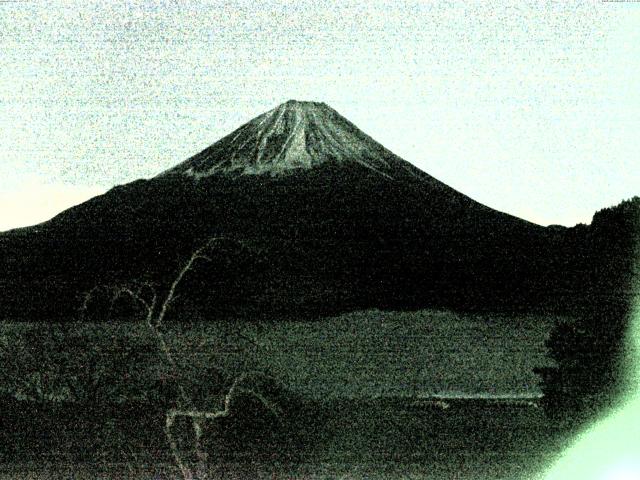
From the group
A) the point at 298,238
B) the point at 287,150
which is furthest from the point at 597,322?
the point at 287,150

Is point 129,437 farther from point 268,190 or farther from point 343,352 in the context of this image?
point 268,190

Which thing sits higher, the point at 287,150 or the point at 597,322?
the point at 287,150

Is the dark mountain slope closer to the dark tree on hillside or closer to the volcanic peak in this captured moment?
the volcanic peak

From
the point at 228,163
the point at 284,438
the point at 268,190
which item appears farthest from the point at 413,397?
the point at 228,163

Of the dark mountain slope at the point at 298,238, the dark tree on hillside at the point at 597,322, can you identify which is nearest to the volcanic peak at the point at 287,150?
the dark mountain slope at the point at 298,238

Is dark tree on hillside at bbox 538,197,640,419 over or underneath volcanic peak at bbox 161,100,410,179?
underneath

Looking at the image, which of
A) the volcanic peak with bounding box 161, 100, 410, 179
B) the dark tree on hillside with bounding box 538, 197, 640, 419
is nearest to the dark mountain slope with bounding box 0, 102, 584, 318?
the volcanic peak with bounding box 161, 100, 410, 179

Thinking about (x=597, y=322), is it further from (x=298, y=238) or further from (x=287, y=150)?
(x=287, y=150)
